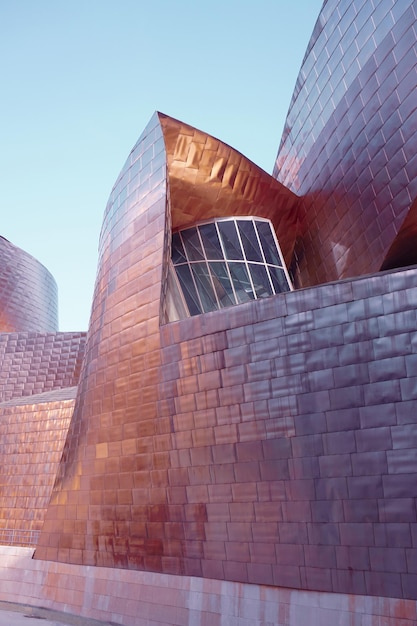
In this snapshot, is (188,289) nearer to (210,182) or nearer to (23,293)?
(210,182)

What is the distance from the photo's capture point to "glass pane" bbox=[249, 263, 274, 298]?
14.9 meters

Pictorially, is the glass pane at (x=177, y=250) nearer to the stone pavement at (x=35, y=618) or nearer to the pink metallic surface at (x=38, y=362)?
the stone pavement at (x=35, y=618)

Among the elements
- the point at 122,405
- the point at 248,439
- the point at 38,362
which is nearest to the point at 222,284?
the point at 122,405

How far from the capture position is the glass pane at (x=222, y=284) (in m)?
14.5

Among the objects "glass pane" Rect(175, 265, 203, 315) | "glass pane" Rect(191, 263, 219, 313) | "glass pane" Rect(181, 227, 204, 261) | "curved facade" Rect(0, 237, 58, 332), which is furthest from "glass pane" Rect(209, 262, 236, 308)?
"curved facade" Rect(0, 237, 58, 332)

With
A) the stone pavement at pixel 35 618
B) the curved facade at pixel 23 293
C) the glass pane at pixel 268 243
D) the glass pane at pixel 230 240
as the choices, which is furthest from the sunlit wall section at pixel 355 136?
the curved facade at pixel 23 293

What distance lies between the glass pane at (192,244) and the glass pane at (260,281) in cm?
131

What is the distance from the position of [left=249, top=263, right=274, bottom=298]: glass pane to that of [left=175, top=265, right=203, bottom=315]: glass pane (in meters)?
1.57

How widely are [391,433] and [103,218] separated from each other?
1069 centimetres

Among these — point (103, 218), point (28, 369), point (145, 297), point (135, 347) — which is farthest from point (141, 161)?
point (28, 369)

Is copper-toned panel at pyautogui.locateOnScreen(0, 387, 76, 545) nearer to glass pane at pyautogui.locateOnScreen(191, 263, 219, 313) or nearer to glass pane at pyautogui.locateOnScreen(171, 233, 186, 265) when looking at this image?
glass pane at pyautogui.locateOnScreen(191, 263, 219, 313)

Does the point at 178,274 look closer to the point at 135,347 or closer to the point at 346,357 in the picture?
the point at 135,347

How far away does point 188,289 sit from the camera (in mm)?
14227

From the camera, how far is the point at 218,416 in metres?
10.3
